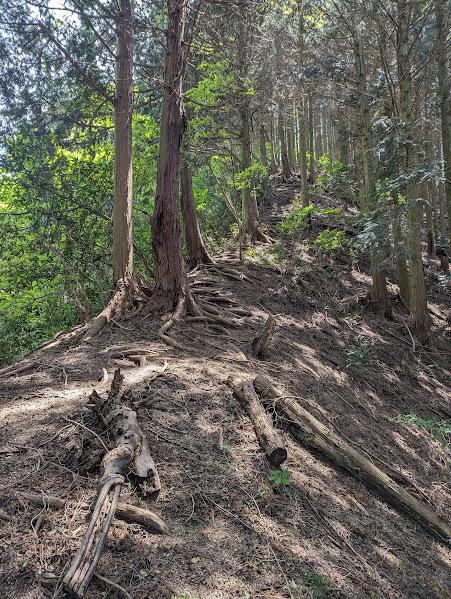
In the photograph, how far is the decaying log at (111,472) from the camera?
2227 millimetres

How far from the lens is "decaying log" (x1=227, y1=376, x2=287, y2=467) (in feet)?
12.6

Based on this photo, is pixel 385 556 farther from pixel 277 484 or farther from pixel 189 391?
pixel 189 391

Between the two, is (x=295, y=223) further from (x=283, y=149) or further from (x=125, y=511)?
(x=283, y=149)

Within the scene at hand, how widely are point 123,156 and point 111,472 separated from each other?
258 inches

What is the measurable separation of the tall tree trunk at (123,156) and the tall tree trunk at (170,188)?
2.05 ft

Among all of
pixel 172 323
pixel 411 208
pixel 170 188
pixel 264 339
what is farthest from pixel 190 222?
pixel 411 208

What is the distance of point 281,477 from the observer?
12.0ft

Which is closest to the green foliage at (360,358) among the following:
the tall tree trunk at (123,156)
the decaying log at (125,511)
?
the tall tree trunk at (123,156)

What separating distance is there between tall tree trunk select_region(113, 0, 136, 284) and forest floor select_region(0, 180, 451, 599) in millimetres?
1398

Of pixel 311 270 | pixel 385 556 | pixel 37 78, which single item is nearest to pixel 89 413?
pixel 385 556

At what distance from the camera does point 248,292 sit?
33.2 ft

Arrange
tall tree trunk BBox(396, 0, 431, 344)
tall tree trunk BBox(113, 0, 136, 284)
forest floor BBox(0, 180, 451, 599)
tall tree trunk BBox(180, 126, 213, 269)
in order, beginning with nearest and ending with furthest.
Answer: forest floor BBox(0, 180, 451, 599) → tall tree trunk BBox(113, 0, 136, 284) → tall tree trunk BBox(396, 0, 431, 344) → tall tree trunk BBox(180, 126, 213, 269)

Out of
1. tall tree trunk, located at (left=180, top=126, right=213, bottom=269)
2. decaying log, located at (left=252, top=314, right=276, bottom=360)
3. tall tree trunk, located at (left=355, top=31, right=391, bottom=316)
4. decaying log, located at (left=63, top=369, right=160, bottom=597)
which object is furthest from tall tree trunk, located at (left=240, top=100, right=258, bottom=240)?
decaying log, located at (left=63, top=369, right=160, bottom=597)

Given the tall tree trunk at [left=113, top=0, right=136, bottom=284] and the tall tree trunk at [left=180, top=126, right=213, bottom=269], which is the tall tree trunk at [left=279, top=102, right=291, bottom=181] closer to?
the tall tree trunk at [left=180, top=126, right=213, bottom=269]
